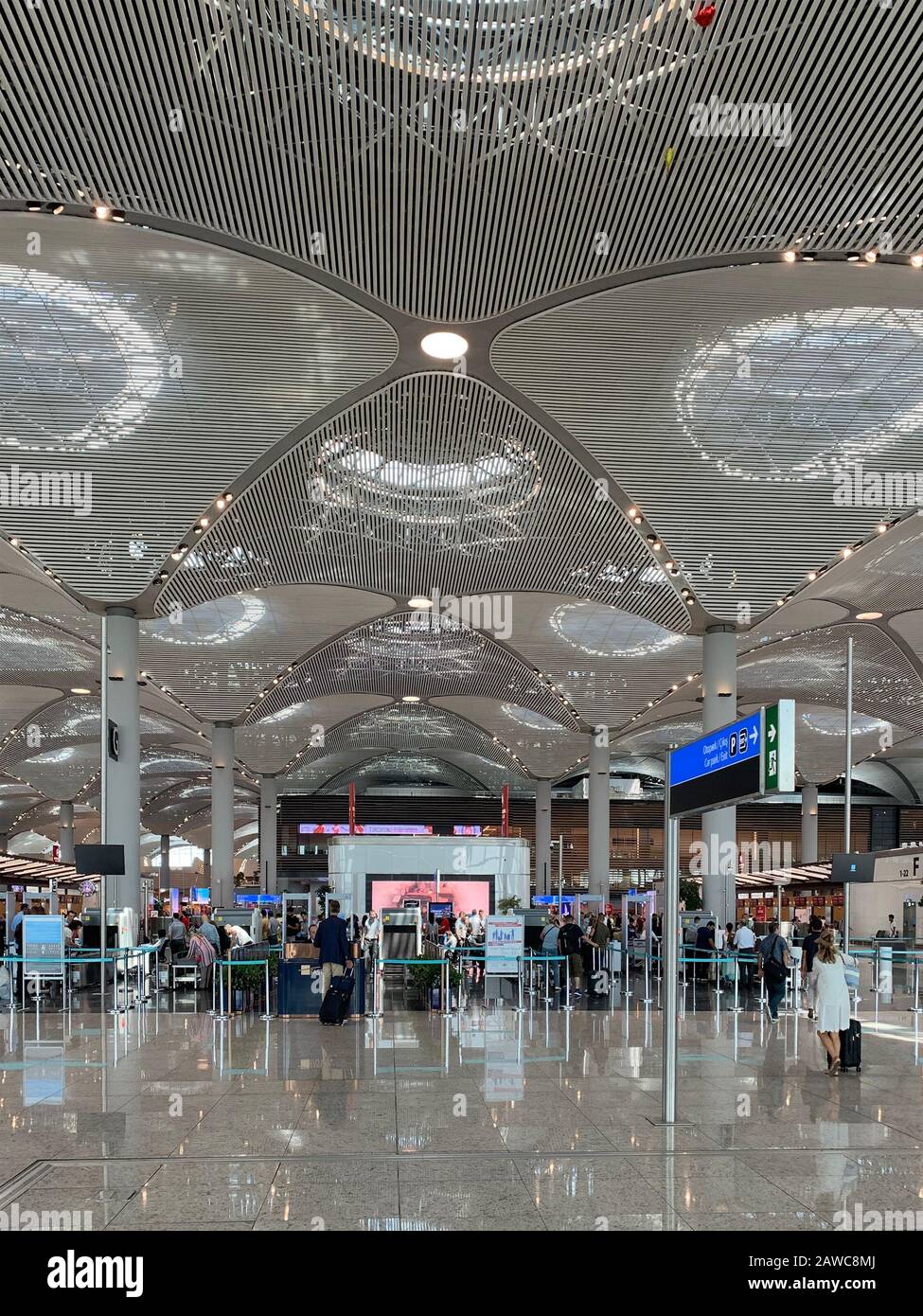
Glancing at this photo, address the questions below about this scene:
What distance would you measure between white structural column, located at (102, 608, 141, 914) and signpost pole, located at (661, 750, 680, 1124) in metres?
14.6

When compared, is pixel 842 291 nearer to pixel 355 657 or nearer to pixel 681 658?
pixel 681 658

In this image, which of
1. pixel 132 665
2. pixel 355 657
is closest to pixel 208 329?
pixel 132 665

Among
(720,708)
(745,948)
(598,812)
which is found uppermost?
(720,708)

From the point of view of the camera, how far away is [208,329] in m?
15.1

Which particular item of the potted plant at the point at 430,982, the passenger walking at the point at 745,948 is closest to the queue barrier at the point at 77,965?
the potted plant at the point at 430,982

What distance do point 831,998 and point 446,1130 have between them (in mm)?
4523

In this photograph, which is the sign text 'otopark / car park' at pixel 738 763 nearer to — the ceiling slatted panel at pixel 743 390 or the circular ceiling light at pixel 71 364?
the ceiling slatted panel at pixel 743 390

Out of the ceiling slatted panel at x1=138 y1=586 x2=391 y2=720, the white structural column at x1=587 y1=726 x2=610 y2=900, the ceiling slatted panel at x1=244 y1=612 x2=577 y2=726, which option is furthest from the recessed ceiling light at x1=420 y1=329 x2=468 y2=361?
the white structural column at x1=587 y1=726 x2=610 y2=900

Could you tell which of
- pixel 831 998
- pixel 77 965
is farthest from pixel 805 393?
pixel 77 965

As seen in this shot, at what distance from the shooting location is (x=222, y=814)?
38.8 m

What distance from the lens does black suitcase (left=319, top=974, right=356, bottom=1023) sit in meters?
14.4

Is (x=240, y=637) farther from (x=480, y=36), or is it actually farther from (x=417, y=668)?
(x=480, y=36)

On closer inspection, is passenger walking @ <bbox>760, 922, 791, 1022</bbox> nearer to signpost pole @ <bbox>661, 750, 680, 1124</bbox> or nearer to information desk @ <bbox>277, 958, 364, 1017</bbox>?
information desk @ <bbox>277, 958, 364, 1017</bbox>

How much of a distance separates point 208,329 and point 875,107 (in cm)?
847
